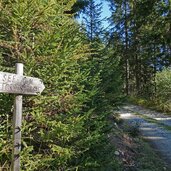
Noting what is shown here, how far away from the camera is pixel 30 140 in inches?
201

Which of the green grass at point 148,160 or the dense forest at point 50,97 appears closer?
the dense forest at point 50,97

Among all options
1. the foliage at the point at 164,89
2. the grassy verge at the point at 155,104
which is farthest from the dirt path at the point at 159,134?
the foliage at the point at 164,89

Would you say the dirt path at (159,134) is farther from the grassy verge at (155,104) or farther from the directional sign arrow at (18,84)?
the directional sign arrow at (18,84)

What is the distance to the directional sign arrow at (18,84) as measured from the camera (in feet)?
12.6

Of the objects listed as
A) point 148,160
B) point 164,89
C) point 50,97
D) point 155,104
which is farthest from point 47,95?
point 155,104

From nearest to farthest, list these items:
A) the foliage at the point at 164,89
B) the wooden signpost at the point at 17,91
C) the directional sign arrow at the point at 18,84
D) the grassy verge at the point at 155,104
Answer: the directional sign arrow at the point at 18,84
the wooden signpost at the point at 17,91
the grassy verge at the point at 155,104
the foliage at the point at 164,89

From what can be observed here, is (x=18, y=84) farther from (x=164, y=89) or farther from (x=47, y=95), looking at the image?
(x=164, y=89)

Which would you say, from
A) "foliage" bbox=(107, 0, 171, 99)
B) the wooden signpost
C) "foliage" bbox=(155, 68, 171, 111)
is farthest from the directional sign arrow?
"foliage" bbox=(107, 0, 171, 99)

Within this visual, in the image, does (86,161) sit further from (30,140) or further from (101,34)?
(101,34)

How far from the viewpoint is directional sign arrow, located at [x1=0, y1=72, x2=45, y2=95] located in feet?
12.6

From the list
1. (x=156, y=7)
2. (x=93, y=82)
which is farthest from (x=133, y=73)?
(x=93, y=82)

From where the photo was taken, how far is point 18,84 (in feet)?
13.4

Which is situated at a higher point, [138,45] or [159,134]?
[138,45]

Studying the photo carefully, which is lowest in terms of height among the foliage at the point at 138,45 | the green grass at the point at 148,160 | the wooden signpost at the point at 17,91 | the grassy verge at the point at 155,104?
the green grass at the point at 148,160
